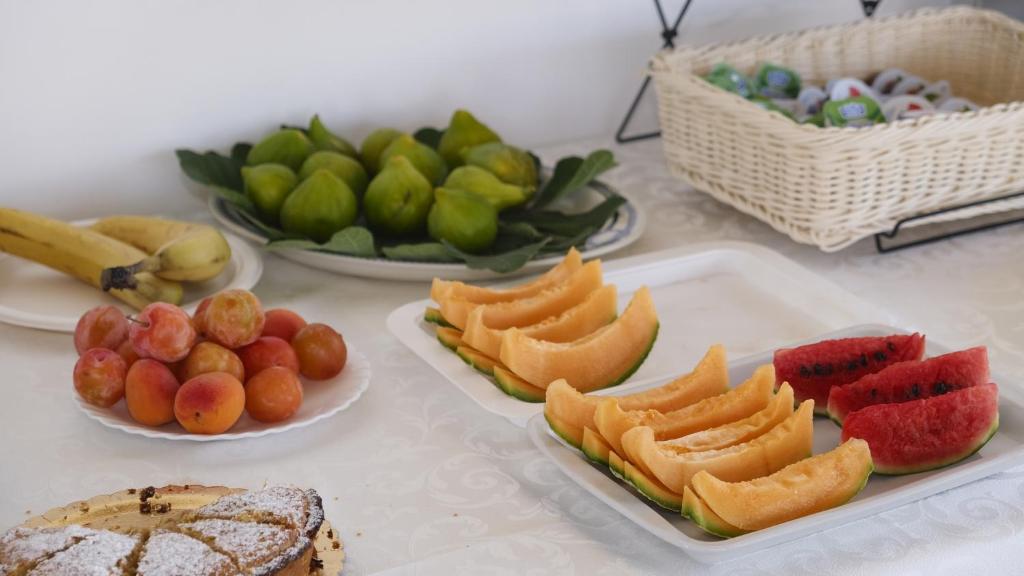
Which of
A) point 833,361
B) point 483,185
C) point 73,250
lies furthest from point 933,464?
point 73,250

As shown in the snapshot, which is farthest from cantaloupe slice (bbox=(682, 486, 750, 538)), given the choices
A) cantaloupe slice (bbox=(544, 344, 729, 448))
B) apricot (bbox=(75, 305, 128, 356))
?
apricot (bbox=(75, 305, 128, 356))

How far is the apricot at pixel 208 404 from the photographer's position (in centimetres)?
99

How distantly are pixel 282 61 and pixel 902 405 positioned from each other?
993mm

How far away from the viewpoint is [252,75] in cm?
158

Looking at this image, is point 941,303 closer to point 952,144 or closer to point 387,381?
point 952,144

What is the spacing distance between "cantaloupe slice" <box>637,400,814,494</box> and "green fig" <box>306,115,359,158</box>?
800mm

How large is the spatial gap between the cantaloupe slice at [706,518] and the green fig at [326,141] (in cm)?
85

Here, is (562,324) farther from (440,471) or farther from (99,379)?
(99,379)

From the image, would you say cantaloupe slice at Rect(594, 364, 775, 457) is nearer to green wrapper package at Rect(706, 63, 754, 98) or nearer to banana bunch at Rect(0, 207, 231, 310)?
banana bunch at Rect(0, 207, 231, 310)

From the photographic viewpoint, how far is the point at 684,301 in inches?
51.9

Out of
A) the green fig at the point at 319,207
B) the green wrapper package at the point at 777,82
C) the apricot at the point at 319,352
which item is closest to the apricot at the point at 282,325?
the apricot at the point at 319,352

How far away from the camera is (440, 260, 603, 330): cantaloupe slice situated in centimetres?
115

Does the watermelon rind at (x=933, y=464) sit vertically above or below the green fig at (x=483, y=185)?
below

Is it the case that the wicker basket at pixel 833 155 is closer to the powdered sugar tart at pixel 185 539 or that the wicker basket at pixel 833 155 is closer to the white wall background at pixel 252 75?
the white wall background at pixel 252 75
